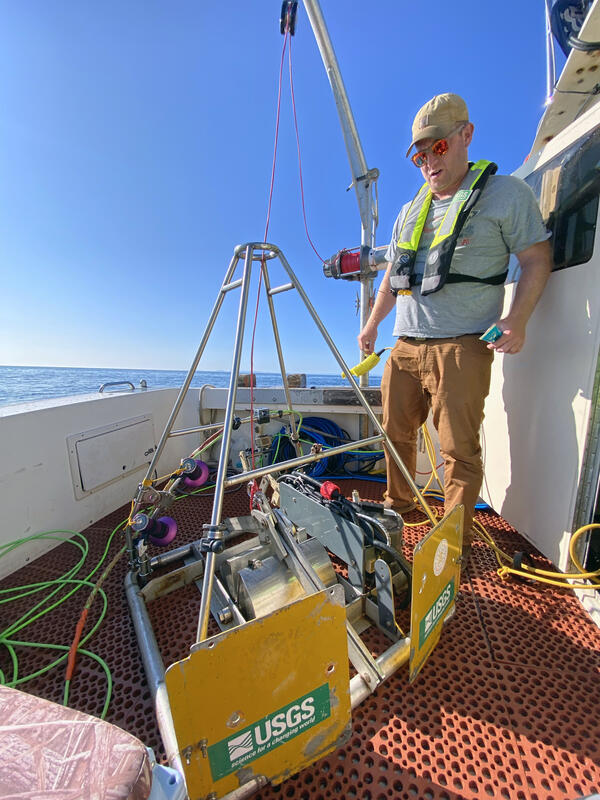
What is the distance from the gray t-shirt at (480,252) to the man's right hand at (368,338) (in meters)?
0.28

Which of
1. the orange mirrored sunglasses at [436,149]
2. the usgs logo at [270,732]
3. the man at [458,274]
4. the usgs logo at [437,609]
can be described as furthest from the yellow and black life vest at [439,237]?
the usgs logo at [270,732]

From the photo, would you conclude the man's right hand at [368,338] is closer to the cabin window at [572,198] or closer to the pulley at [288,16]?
the cabin window at [572,198]

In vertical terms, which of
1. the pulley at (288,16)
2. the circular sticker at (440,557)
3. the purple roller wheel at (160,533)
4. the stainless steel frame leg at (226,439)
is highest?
the pulley at (288,16)

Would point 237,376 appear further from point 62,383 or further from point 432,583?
point 62,383

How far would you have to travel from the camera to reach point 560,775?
0.88 metres

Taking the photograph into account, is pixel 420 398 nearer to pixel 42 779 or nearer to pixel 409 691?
pixel 409 691

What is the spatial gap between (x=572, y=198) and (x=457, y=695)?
193 cm

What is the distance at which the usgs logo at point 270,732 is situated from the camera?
2.39 ft

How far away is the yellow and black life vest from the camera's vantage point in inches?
59.2

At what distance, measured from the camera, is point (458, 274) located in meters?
1.57

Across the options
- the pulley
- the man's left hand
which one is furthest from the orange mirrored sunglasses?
the pulley

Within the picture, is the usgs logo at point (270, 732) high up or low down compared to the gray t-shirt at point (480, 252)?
down

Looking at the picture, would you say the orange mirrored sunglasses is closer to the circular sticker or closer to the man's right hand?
the man's right hand

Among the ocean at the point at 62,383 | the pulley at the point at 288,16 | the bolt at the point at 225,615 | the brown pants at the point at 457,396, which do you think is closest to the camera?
the bolt at the point at 225,615
